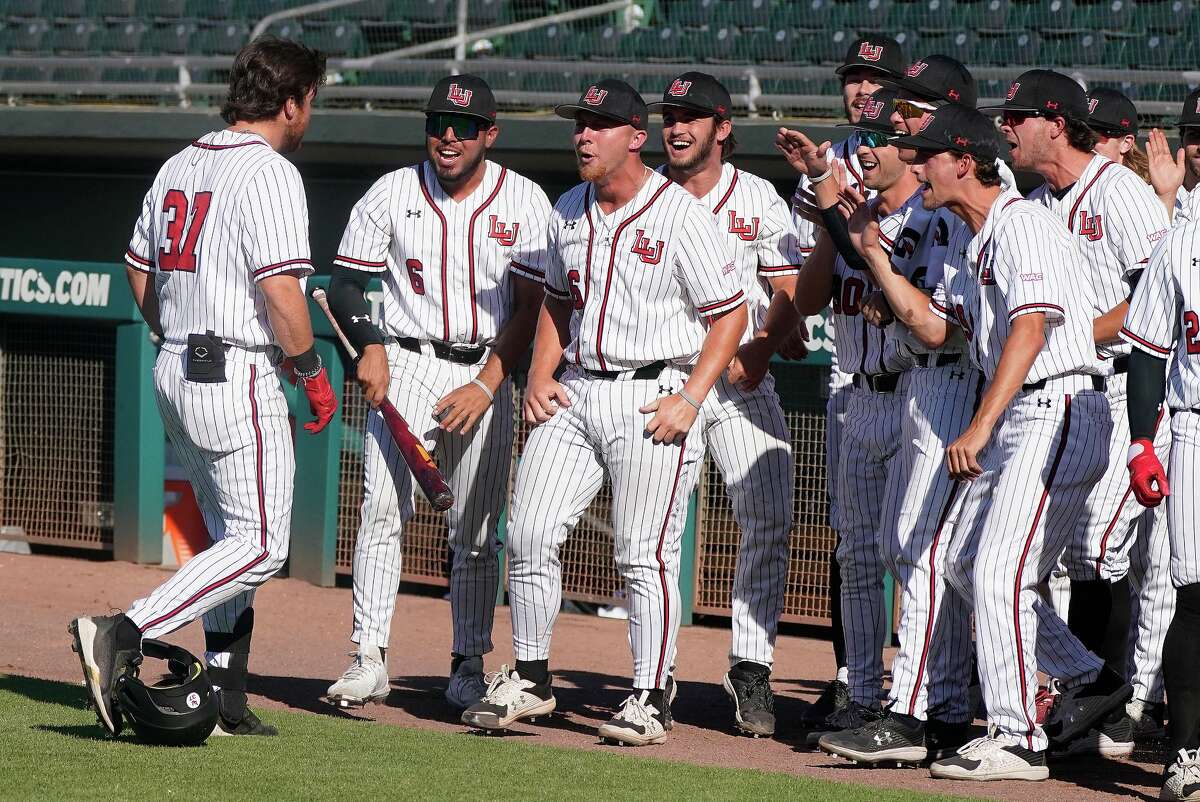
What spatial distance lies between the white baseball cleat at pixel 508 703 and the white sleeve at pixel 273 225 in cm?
137

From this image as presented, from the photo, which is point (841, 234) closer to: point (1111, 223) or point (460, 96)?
point (1111, 223)

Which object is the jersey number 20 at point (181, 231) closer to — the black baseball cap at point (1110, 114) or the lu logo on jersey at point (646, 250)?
the lu logo on jersey at point (646, 250)

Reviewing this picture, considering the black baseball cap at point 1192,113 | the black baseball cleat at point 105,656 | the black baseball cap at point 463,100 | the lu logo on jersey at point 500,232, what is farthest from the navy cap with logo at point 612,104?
the black baseball cleat at point 105,656

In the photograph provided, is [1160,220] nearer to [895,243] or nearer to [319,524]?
[895,243]

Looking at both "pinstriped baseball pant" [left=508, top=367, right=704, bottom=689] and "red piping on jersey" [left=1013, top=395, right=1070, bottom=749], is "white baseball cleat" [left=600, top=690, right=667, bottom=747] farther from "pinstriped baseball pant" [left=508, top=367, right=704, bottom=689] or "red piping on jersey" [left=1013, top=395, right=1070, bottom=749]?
"red piping on jersey" [left=1013, top=395, right=1070, bottom=749]

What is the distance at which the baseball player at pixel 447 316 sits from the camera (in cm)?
507

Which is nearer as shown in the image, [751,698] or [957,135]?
[957,135]

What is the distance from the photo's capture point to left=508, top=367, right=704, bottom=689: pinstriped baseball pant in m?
4.65

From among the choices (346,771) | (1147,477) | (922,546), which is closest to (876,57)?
(922,546)

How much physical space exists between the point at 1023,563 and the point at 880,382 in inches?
32.3

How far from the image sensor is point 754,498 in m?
5.08

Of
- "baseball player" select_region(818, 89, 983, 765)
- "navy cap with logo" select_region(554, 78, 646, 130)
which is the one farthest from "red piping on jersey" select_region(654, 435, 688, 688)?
"navy cap with logo" select_region(554, 78, 646, 130)

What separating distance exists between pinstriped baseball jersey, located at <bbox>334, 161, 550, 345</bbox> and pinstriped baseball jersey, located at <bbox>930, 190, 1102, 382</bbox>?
4.83 ft

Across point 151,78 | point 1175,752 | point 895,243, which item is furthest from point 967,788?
point 151,78
